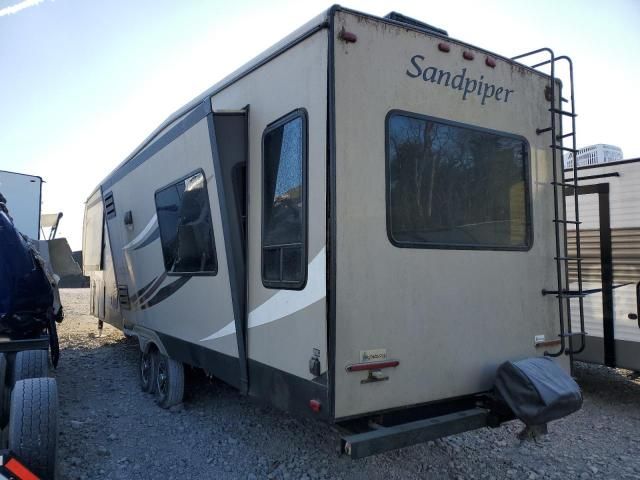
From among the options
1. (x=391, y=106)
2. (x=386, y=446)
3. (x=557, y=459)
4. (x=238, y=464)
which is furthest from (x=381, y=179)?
(x=557, y=459)

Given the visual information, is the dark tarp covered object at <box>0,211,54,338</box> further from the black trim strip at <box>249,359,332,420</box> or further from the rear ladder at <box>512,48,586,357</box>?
the rear ladder at <box>512,48,586,357</box>

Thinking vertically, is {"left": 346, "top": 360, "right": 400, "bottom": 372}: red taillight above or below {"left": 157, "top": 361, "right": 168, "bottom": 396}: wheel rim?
above

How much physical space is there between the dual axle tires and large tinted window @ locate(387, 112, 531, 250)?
9.82 feet

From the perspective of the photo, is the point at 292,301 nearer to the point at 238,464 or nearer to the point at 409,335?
the point at 409,335

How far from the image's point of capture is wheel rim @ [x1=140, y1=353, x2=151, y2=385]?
5.80 meters

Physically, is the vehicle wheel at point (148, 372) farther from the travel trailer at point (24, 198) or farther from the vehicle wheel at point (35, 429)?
the travel trailer at point (24, 198)

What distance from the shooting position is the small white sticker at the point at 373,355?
2.94 meters

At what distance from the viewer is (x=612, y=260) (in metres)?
5.37

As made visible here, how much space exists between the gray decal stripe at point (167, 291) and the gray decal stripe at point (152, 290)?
0.07 m

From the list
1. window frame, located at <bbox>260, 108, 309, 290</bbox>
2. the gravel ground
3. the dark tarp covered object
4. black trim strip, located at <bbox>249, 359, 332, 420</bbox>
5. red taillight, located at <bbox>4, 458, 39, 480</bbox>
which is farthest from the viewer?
the dark tarp covered object

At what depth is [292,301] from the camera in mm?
3186

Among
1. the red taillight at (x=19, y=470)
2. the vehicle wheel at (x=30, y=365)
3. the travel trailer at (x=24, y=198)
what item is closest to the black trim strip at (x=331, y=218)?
the red taillight at (x=19, y=470)

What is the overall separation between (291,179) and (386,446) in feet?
5.40

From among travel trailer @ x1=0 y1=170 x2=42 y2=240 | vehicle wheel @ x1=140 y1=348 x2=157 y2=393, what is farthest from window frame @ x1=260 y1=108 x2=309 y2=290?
travel trailer @ x1=0 y1=170 x2=42 y2=240
